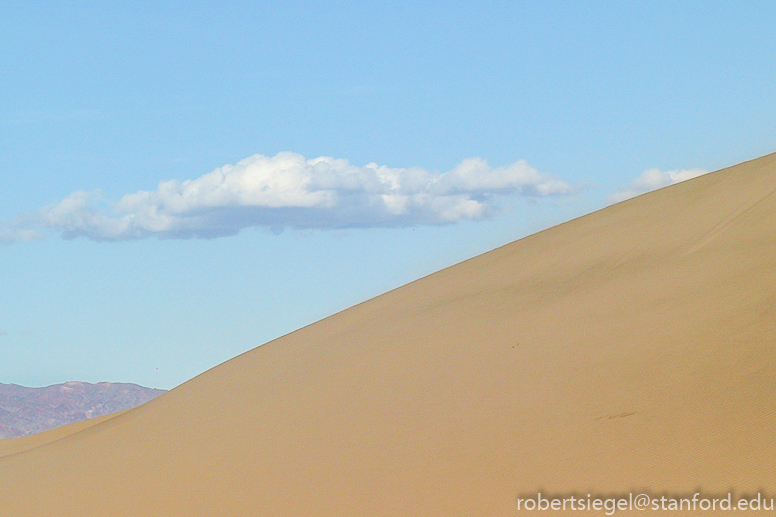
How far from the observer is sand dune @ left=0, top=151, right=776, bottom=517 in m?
9.42

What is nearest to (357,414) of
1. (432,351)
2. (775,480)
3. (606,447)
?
(432,351)

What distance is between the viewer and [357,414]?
13930 mm

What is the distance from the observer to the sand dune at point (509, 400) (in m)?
9.42

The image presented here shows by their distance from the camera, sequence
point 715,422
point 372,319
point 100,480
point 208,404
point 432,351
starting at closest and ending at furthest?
1. point 715,422
2. point 100,480
3. point 432,351
4. point 208,404
5. point 372,319

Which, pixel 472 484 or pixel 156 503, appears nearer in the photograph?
pixel 472 484

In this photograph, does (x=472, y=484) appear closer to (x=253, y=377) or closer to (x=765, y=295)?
(x=765, y=295)

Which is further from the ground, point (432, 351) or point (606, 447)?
point (432, 351)

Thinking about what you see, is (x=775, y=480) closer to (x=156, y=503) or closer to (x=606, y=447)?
(x=606, y=447)

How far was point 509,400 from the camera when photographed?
1194 cm

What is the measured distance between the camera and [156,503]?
12656mm

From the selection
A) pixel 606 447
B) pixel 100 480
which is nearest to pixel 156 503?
pixel 100 480

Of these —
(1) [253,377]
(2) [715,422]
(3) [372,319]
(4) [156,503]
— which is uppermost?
(3) [372,319]

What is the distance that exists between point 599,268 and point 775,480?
9272 mm

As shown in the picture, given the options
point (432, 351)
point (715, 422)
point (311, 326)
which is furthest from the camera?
point (311, 326)
